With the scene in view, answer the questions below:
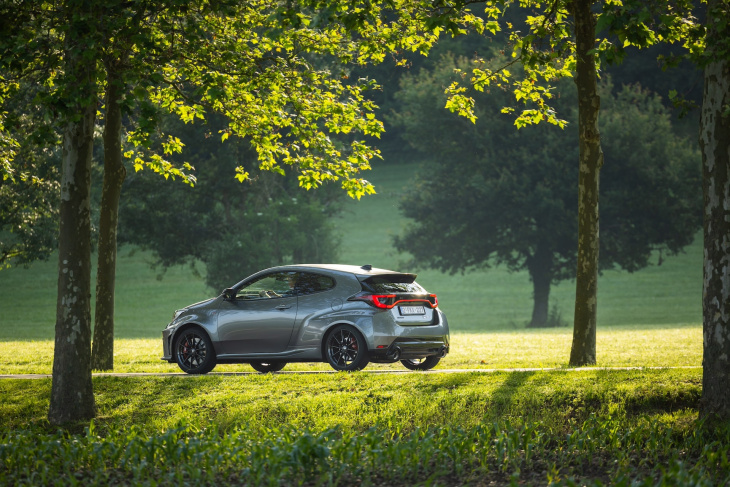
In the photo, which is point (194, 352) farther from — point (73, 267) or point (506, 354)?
point (506, 354)

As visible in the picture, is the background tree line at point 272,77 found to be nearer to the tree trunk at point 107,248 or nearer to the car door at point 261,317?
the tree trunk at point 107,248

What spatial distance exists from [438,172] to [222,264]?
10.9 metres

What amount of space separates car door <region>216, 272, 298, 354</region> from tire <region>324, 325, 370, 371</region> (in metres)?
0.68

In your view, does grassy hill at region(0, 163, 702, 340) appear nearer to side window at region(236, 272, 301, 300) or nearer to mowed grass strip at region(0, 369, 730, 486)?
side window at region(236, 272, 301, 300)

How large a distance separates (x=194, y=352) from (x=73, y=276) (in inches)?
199

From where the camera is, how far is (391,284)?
550 inches

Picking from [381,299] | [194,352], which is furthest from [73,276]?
[194,352]

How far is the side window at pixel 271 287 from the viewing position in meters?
14.3

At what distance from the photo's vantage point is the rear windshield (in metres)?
13.7

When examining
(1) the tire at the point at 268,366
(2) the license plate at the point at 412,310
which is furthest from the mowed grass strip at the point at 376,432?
(1) the tire at the point at 268,366

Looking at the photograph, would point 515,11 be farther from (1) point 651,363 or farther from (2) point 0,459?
(2) point 0,459

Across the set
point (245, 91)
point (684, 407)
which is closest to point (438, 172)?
point (245, 91)

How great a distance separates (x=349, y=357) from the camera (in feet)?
44.9

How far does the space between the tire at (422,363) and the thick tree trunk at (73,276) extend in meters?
Answer: 6.10
